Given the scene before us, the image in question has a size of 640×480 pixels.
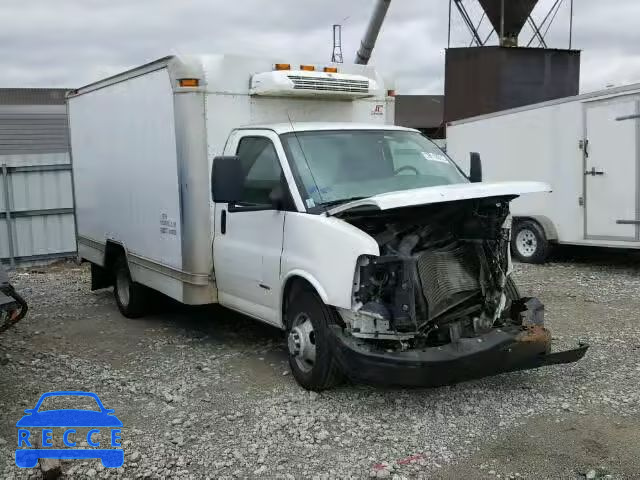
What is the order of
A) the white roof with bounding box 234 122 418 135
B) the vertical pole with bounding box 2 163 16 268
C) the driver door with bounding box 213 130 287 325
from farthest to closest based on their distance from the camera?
the vertical pole with bounding box 2 163 16 268 < the white roof with bounding box 234 122 418 135 < the driver door with bounding box 213 130 287 325

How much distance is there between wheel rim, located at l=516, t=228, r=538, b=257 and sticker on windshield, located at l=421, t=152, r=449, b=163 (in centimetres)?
539

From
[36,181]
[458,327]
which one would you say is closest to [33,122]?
[36,181]

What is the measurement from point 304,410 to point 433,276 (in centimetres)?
131

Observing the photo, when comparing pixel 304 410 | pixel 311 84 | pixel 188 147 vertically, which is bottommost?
pixel 304 410

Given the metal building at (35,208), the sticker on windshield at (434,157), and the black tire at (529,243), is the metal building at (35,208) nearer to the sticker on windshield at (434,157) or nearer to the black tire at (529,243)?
the sticker on windshield at (434,157)

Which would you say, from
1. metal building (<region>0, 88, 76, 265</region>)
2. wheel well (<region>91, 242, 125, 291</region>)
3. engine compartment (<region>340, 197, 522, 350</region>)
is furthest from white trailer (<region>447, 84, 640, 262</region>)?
metal building (<region>0, 88, 76, 265</region>)

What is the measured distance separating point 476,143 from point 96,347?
7.99 metres

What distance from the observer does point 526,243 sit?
36.4ft

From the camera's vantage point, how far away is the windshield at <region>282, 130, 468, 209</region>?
16.9ft

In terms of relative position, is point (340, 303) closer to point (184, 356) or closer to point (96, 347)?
point (184, 356)

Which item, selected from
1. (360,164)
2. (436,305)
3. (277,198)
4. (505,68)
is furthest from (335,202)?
(505,68)

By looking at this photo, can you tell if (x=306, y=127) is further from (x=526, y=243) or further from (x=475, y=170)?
(x=526, y=243)

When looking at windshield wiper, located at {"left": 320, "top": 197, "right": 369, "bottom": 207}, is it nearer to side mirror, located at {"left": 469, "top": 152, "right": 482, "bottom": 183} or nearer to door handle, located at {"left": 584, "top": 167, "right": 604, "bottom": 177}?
side mirror, located at {"left": 469, "top": 152, "right": 482, "bottom": 183}

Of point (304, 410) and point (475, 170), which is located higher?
point (475, 170)
